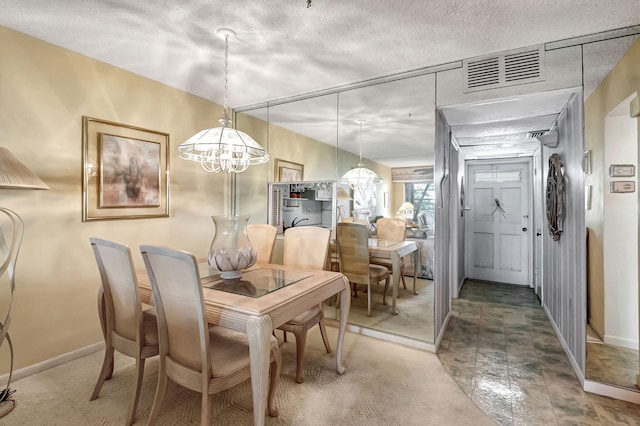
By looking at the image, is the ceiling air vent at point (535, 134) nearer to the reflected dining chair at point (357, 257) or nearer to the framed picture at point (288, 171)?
the reflected dining chair at point (357, 257)

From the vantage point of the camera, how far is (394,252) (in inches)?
112

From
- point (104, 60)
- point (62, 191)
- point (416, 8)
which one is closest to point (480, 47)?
point (416, 8)

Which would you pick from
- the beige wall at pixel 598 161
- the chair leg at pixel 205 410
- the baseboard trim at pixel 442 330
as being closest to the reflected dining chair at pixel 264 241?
the chair leg at pixel 205 410

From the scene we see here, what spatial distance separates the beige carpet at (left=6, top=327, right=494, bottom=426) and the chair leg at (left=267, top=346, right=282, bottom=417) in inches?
1.8

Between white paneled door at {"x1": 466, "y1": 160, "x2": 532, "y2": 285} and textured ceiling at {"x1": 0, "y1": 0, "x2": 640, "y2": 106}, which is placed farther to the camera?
white paneled door at {"x1": 466, "y1": 160, "x2": 532, "y2": 285}

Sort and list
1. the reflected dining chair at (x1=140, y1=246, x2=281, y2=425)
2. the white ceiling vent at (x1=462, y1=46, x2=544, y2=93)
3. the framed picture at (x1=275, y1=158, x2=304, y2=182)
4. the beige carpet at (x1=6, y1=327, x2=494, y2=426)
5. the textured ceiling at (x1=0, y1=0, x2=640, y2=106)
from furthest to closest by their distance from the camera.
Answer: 1. the framed picture at (x1=275, y1=158, x2=304, y2=182)
2. the white ceiling vent at (x1=462, y1=46, x2=544, y2=93)
3. the textured ceiling at (x1=0, y1=0, x2=640, y2=106)
4. the beige carpet at (x1=6, y1=327, x2=494, y2=426)
5. the reflected dining chair at (x1=140, y1=246, x2=281, y2=425)

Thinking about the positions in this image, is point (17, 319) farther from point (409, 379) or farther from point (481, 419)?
point (481, 419)

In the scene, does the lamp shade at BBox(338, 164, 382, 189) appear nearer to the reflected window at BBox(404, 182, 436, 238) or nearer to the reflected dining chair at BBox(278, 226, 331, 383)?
the reflected window at BBox(404, 182, 436, 238)

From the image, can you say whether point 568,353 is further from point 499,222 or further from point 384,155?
point 499,222

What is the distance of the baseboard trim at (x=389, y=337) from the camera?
2689mm

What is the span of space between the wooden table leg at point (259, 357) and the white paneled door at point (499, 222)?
4481 millimetres

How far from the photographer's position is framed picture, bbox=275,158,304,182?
140 inches

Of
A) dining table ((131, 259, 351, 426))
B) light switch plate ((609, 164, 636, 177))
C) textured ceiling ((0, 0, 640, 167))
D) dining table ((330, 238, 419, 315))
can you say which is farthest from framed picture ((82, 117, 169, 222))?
light switch plate ((609, 164, 636, 177))

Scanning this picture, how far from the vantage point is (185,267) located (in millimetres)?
1373
